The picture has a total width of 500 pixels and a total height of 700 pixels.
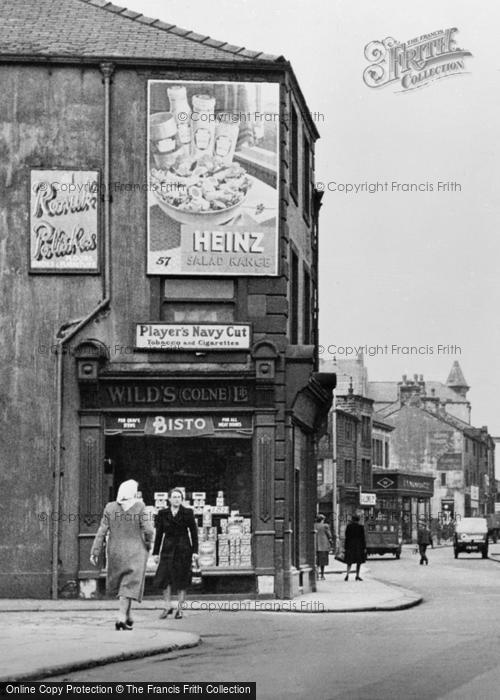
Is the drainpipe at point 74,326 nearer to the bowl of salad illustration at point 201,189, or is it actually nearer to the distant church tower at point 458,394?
the bowl of salad illustration at point 201,189

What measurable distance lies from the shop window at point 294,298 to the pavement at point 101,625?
16.7ft

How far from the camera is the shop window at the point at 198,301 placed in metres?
25.6

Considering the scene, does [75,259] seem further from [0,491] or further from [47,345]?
[0,491]

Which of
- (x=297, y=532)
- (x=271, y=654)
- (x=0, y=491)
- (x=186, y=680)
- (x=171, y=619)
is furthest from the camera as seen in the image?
(x=297, y=532)

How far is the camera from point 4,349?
25.2 m

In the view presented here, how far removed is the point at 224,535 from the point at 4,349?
17.0 ft

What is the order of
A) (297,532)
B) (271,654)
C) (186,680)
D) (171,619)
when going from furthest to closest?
(297,532) < (171,619) < (271,654) < (186,680)

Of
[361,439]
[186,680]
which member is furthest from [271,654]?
[361,439]

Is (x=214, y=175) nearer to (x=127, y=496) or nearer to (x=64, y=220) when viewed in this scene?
(x=64, y=220)

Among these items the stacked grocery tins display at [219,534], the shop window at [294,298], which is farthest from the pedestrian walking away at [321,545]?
the stacked grocery tins display at [219,534]

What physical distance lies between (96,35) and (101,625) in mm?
12718

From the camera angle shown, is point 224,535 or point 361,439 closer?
point 224,535

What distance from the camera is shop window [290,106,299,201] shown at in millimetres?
27609

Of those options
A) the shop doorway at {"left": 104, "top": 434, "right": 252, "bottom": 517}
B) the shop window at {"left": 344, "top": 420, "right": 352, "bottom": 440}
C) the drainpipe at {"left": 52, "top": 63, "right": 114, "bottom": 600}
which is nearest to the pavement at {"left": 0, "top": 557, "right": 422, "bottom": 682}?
the drainpipe at {"left": 52, "top": 63, "right": 114, "bottom": 600}
